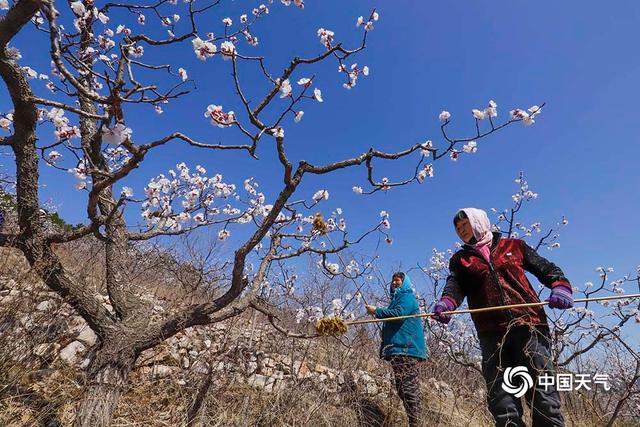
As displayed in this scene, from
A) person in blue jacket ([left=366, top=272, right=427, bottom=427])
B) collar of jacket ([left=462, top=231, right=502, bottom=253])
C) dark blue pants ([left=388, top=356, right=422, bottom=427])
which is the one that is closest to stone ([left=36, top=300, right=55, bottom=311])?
person in blue jacket ([left=366, top=272, right=427, bottom=427])

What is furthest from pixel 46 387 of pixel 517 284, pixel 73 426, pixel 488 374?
pixel 517 284

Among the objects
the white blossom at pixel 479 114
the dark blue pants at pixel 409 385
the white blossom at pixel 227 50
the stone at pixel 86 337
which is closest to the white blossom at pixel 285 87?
the white blossom at pixel 227 50

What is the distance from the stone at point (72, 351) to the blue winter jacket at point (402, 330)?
2996 millimetres

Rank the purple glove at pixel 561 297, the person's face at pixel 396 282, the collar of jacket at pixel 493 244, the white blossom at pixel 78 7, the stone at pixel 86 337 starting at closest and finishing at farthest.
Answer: the purple glove at pixel 561 297, the collar of jacket at pixel 493 244, the white blossom at pixel 78 7, the person's face at pixel 396 282, the stone at pixel 86 337

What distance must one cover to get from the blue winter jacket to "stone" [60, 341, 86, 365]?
300cm

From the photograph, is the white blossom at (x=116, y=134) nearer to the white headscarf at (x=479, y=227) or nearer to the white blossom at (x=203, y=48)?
the white blossom at (x=203, y=48)

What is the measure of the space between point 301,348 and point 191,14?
12.4 ft

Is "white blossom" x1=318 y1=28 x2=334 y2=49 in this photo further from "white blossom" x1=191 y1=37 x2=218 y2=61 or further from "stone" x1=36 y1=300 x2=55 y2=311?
"stone" x1=36 y1=300 x2=55 y2=311

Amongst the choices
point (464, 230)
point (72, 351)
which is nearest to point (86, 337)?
point (72, 351)

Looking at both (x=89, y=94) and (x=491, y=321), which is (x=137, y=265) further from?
(x=491, y=321)

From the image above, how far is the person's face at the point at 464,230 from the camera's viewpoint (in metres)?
2.82

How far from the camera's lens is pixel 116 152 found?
488 centimetres

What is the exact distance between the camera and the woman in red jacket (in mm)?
2227

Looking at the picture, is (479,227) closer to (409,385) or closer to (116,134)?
(409,385)
